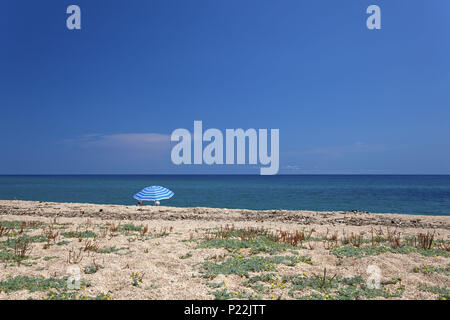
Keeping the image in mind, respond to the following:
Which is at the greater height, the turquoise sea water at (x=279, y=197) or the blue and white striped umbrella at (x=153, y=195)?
the blue and white striped umbrella at (x=153, y=195)

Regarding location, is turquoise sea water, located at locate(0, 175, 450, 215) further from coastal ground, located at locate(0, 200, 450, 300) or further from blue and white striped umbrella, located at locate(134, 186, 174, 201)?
coastal ground, located at locate(0, 200, 450, 300)

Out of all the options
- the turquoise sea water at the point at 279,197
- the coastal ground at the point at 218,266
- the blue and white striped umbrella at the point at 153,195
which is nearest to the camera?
the coastal ground at the point at 218,266

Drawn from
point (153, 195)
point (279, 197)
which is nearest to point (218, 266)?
point (153, 195)

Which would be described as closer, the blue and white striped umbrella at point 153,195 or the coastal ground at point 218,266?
the coastal ground at point 218,266

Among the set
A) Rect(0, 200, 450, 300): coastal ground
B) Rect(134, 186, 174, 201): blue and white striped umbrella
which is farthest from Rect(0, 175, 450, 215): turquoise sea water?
Rect(0, 200, 450, 300): coastal ground

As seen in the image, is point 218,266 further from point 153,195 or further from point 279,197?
point 279,197

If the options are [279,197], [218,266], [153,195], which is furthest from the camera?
[279,197]

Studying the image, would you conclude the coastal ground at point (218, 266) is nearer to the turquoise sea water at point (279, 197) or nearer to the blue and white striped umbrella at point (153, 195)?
the blue and white striped umbrella at point (153, 195)

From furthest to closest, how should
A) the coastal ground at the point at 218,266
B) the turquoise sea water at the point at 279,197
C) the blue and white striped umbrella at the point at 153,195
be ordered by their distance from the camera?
the turquoise sea water at the point at 279,197 < the blue and white striped umbrella at the point at 153,195 < the coastal ground at the point at 218,266

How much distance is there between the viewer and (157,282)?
6285mm

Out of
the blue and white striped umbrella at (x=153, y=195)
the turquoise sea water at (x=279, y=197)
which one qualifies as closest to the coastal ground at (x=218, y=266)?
the blue and white striped umbrella at (x=153, y=195)

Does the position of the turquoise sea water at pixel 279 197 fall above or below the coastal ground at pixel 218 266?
below

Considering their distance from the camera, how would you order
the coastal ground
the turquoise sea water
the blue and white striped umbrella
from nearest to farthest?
1. the coastal ground
2. the blue and white striped umbrella
3. the turquoise sea water
